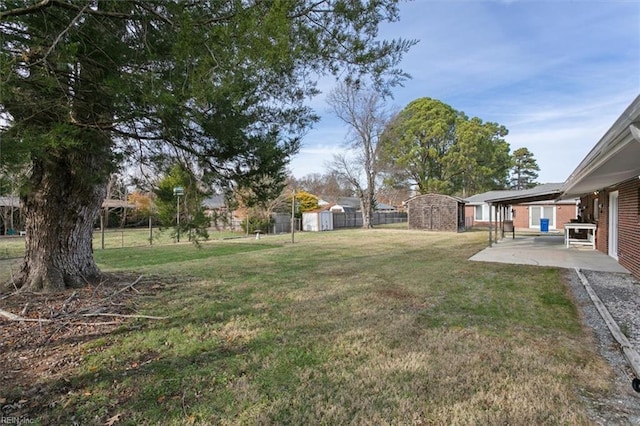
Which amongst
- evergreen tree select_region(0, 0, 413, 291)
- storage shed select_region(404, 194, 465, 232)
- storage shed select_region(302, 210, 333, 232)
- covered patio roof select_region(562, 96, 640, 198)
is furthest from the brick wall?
evergreen tree select_region(0, 0, 413, 291)

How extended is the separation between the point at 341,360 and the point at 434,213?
2228cm

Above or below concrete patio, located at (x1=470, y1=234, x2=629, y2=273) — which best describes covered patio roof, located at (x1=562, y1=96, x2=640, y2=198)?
above

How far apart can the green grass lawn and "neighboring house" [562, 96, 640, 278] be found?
2.10 meters

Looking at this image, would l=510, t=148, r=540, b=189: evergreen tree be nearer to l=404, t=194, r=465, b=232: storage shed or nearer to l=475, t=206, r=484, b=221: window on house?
l=475, t=206, r=484, b=221: window on house

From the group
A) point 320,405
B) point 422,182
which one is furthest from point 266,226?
point 320,405

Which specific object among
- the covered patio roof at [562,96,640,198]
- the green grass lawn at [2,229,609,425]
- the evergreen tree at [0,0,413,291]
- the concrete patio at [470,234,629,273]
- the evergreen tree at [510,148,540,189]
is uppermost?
the evergreen tree at [510,148,540,189]

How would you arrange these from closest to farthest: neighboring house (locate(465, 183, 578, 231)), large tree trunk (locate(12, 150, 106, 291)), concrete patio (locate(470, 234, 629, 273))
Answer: large tree trunk (locate(12, 150, 106, 291)) < concrete patio (locate(470, 234, 629, 273)) < neighboring house (locate(465, 183, 578, 231))

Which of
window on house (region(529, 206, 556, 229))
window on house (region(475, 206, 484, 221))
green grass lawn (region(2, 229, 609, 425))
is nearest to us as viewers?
green grass lawn (region(2, 229, 609, 425))

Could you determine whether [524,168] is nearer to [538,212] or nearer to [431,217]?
[538,212]

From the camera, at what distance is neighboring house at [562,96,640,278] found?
124 inches

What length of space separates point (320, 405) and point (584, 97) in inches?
657

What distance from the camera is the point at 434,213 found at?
23.8m

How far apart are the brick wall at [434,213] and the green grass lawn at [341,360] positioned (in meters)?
17.9

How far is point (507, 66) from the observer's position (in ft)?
40.6
